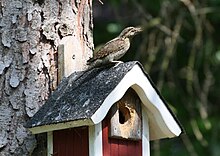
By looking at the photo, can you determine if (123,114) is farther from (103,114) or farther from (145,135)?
(103,114)

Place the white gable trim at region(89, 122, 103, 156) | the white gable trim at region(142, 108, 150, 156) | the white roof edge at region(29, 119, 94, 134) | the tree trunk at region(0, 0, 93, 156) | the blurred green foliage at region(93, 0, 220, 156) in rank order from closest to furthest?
the white roof edge at region(29, 119, 94, 134)
the white gable trim at region(89, 122, 103, 156)
the tree trunk at region(0, 0, 93, 156)
the white gable trim at region(142, 108, 150, 156)
the blurred green foliage at region(93, 0, 220, 156)

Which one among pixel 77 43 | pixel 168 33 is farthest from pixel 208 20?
pixel 77 43

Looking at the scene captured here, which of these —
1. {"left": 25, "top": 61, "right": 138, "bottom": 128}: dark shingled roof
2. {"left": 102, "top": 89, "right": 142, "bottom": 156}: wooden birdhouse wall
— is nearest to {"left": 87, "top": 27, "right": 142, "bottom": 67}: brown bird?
{"left": 25, "top": 61, "right": 138, "bottom": 128}: dark shingled roof

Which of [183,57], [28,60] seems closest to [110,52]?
[28,60]

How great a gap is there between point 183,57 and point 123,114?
3.69 meters

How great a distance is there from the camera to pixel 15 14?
3572 mm

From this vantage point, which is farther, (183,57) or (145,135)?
(183,57)

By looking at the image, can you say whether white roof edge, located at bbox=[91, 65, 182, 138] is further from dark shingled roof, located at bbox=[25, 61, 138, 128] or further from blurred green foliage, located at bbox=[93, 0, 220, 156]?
blurred green foliage, located at bbox=[93, 0, 220, 156]

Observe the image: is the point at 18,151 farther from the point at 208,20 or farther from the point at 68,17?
the point at 208,20

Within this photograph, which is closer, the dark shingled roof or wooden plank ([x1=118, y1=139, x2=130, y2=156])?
A: the dark shingled roof

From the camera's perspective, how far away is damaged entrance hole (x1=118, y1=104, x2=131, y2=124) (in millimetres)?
3555

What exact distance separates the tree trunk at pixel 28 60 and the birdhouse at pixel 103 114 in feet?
0.24

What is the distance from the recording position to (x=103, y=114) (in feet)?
10.7

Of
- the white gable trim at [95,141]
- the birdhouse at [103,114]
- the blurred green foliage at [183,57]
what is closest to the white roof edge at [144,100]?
the birdhouse at [103,114]
